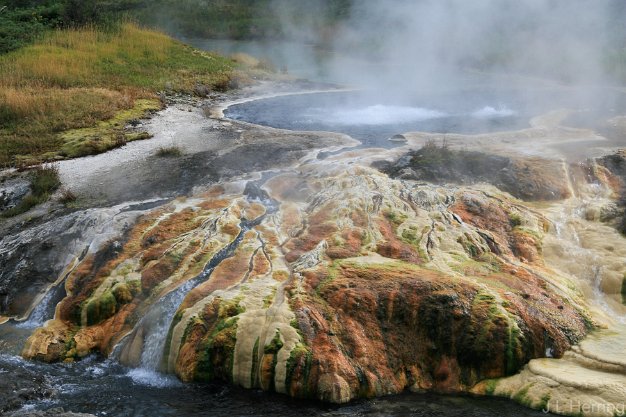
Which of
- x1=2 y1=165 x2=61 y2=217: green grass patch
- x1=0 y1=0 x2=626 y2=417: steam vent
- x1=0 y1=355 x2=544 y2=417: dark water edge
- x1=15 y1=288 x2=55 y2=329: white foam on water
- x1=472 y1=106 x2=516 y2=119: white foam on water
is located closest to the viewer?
x1=0 y1=355 x2=544 y2=417: dark water edge

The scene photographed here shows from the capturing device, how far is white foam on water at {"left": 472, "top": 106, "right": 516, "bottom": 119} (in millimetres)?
12086

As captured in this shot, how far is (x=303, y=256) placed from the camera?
557cm

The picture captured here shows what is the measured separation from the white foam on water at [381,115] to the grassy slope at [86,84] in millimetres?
4077

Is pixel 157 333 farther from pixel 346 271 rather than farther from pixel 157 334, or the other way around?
pixel 346 271

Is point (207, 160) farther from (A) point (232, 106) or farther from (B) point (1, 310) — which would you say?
(A) point (232, 106)

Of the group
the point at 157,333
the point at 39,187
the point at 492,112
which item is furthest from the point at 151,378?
the point at 492,112

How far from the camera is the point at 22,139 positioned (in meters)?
9.57

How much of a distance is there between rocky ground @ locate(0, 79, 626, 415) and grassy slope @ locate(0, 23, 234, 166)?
4.97ft

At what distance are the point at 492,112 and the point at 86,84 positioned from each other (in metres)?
9.20

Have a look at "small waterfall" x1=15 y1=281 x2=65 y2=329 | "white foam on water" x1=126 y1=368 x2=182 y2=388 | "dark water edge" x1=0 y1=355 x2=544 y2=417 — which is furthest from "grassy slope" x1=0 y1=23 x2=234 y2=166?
→ "dark water edge" x1=0 y1=355 x2=544 y2=417

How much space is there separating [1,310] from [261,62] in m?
14.1

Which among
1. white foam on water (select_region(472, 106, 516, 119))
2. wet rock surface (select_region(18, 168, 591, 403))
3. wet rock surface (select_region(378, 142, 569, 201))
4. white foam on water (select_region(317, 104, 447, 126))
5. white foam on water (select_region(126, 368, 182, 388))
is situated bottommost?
white foam on water (select_region(126, 368, 182, 388))

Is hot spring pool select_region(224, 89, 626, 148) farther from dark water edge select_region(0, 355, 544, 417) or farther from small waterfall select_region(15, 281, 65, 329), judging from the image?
dark water edge select_region(0, 355, 544, 417)

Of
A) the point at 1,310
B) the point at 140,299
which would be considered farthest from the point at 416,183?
the point at 1,310
